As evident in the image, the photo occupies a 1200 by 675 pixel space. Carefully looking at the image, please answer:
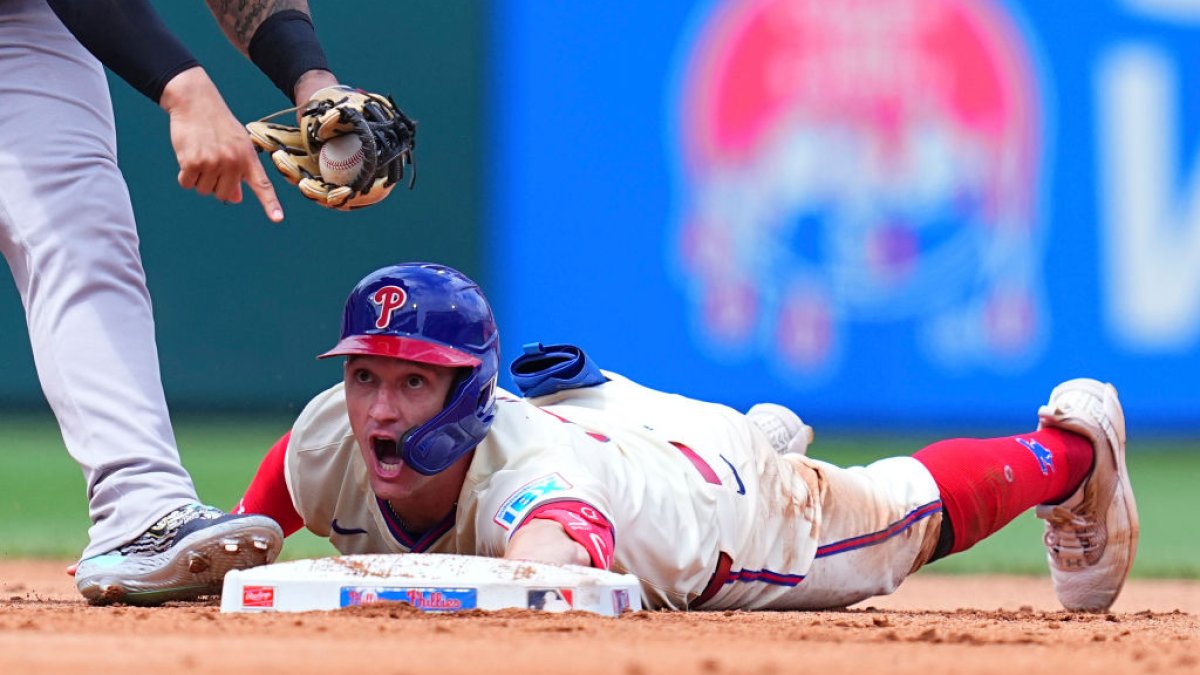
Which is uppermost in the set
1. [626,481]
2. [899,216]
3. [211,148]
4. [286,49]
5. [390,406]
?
[899,216]

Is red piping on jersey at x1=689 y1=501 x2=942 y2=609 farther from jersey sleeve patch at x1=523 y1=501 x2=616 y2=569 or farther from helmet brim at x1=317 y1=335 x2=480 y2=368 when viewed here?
helmet brim at x1=317 y1=335 x2=480 y2=368

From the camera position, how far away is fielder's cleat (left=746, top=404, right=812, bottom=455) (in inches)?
169

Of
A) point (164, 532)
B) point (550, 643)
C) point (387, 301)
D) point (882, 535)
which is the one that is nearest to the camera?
point (550, 643)

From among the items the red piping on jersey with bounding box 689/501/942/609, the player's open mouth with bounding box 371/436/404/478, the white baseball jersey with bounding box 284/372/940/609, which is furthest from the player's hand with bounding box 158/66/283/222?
the red piping on jersey with bounding box 689/501/942/609

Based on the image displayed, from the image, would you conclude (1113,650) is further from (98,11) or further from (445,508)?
(98,11)

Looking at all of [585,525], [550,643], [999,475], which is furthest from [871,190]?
[550,643]

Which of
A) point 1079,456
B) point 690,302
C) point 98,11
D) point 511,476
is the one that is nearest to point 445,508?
point 511,476

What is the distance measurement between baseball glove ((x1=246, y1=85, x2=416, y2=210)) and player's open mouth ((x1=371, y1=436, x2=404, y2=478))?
412 mm

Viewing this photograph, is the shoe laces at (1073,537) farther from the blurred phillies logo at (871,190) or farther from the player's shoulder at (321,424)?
the blurred phillies logo at (871,190)

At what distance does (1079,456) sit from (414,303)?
1715 millimetres

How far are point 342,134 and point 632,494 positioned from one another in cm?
82

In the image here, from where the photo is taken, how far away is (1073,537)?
3.94m

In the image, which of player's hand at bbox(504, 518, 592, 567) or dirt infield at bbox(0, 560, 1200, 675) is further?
player's hand at bbox(504, 518, 592, 567)

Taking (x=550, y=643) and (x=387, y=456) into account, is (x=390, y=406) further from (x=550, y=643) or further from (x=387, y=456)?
(x=550, y=643)
